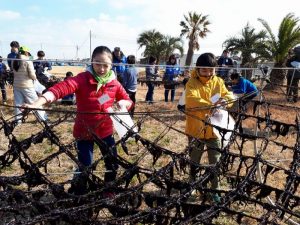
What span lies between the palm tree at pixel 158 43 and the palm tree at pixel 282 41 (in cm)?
1490

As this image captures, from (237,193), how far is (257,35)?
1476 cm

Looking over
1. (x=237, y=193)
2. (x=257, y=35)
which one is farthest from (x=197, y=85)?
(x=257, y=35)

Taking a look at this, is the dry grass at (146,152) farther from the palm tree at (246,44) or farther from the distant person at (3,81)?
the palm tree at (246,44)

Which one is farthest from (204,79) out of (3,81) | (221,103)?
(3,81)

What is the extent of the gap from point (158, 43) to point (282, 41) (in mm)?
15681

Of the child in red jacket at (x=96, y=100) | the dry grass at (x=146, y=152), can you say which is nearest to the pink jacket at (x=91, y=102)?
the child in red jacket at (x=96, y=100)

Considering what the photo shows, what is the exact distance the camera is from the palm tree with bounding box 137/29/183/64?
27.2 metres

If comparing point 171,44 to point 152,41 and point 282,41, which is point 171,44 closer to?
point 152,41

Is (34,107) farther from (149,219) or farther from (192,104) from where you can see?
(192,104)

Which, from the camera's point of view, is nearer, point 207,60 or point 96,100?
point 96,100

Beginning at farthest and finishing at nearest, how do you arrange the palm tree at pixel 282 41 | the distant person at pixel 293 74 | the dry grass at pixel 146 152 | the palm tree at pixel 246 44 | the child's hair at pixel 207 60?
the palm tree at pixel 246 44 < the palm tree at pixel 282 41 < the distant person at pixel 293 74 < the dry grass at pixel 146 152 < the child's hair at pixel 207 60

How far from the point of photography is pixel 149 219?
2.10 meters

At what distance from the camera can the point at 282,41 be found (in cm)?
1224

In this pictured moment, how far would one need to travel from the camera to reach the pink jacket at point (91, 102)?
A: 281 cm
